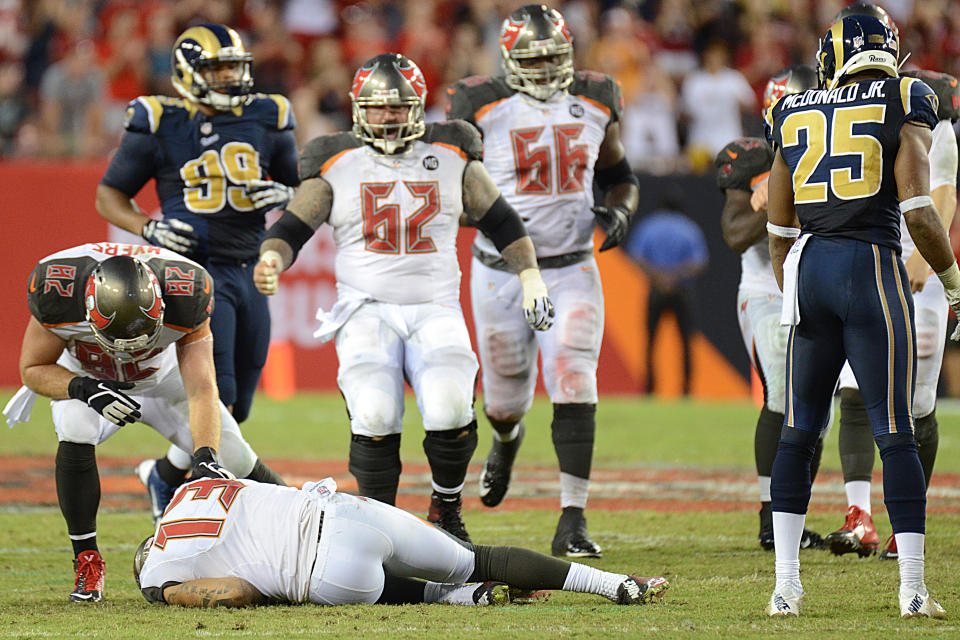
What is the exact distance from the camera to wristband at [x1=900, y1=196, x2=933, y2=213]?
12.7 feet

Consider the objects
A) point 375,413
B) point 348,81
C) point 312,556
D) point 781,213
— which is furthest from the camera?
point 348,81

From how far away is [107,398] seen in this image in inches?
175

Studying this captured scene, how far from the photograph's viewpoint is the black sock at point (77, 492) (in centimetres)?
462

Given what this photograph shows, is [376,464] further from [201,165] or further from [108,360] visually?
[201,165]

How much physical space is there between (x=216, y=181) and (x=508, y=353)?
145 centimetres

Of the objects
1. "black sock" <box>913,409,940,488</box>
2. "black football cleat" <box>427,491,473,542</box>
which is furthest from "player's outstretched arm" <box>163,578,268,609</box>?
"black sock" <box>913,409,940,488</box>

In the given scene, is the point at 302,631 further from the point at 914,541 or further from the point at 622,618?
the point at 914,541

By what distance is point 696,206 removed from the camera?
11.7 metres

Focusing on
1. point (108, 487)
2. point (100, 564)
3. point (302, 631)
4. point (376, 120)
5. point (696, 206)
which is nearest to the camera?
point (302, 631)

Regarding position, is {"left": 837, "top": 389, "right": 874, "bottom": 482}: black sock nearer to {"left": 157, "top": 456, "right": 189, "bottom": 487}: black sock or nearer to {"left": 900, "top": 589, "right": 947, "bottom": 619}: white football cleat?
{"left": 900, "top": 589, "right": 947, "bottom": 619}: white football cleat

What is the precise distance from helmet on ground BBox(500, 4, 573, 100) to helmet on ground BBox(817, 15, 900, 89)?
1840mm

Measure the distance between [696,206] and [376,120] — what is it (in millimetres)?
6811

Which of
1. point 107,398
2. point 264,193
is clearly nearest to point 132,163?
point 264,193

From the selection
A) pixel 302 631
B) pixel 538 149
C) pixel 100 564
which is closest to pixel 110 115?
pixel 538 149
